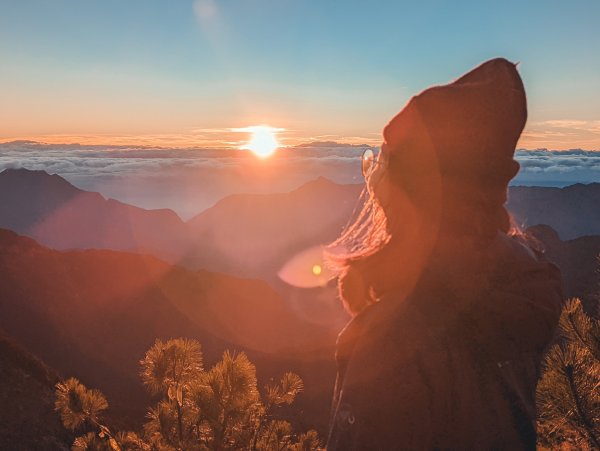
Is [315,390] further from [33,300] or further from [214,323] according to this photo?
[33,300]

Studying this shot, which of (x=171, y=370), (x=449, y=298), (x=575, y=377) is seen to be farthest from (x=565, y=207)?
(x=449, y=298)

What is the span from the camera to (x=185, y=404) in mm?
5238

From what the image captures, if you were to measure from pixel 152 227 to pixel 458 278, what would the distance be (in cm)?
18234

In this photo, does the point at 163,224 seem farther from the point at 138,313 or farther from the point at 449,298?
the point at 449,298

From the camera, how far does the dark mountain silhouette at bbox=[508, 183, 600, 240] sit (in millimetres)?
176250

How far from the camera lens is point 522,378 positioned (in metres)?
2.22

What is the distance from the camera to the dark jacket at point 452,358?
195 centimetres

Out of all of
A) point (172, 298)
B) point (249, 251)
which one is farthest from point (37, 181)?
point (172, 298)

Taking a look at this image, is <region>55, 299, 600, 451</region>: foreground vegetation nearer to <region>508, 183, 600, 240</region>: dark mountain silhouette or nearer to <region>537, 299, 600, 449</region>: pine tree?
<region>537, 299, 600, 449</region>: pine tree

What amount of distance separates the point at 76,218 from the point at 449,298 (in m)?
180

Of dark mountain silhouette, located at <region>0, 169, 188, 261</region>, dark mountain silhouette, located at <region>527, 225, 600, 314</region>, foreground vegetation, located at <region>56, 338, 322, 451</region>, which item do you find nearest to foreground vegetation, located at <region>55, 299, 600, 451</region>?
foreground vegetation, located at <region>56, 338, 322, 451</region>

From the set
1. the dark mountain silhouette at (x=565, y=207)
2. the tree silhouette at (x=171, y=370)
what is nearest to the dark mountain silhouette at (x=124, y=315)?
the tree silhouette at (x=171, y=370)

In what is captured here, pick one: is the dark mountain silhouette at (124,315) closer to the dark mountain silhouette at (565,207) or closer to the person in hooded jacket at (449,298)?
the person in hooded jacket at (449,298)

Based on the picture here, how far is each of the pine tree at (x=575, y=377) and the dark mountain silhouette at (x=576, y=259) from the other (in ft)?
211
